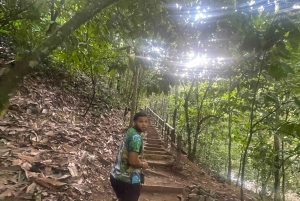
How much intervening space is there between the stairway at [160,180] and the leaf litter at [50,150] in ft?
3.74

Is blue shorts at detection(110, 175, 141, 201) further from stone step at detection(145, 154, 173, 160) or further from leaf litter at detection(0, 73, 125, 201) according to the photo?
stone step at detection(145, 154, 173, 160)

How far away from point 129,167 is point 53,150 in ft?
8.08

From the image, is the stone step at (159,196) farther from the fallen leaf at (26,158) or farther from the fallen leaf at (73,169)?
the fallen leaf at (26,158)

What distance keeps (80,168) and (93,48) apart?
4.04 metres

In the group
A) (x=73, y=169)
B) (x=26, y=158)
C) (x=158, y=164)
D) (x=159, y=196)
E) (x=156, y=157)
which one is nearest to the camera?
(x=26, y=158)

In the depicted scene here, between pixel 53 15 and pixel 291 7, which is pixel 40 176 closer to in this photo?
pixel 291 7

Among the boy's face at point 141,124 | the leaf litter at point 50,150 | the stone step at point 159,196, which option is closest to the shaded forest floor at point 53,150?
the leaf litter at point 50,150

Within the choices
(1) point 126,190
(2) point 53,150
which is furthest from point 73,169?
(1) point 126,190

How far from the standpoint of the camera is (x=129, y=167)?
9.91 ft

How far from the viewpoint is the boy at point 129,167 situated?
295cm

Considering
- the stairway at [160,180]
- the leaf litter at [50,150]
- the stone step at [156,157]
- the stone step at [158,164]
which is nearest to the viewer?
the leaf litter at [50,150]

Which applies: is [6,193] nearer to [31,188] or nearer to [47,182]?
[31,188]

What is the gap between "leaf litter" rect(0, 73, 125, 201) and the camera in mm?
3672

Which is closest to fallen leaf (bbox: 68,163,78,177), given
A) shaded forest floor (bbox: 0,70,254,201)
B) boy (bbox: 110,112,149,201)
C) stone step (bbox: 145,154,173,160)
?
shaded forest floor (bbox: 0,70,254,201)
